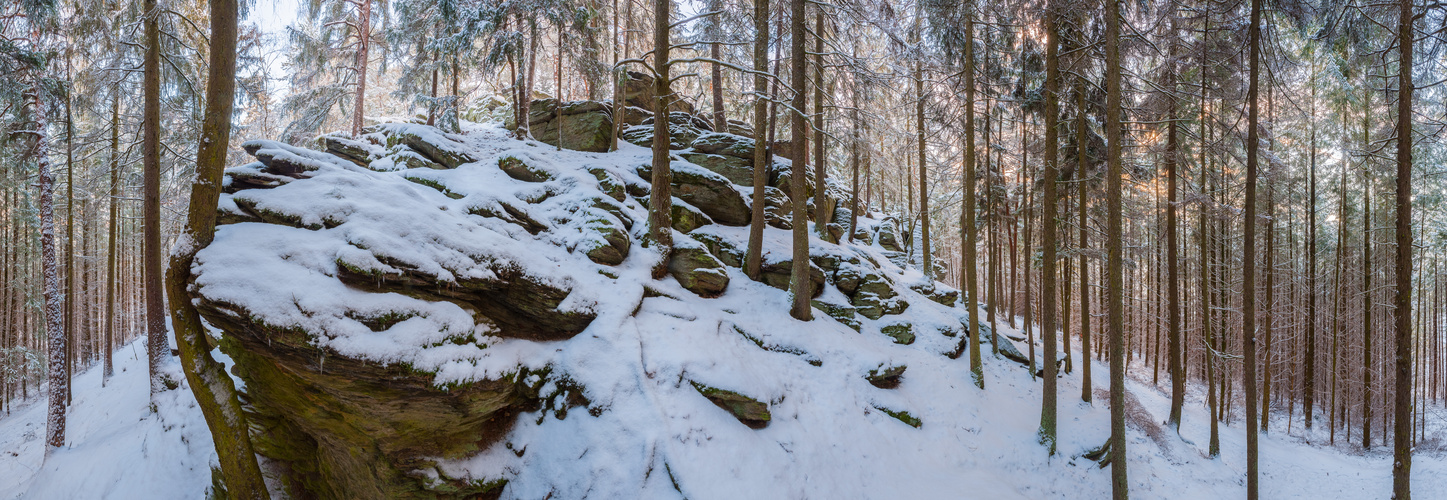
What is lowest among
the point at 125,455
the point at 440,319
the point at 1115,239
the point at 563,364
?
the point at 125,455

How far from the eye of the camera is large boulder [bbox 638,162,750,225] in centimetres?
1114

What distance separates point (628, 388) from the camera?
6.23 metres

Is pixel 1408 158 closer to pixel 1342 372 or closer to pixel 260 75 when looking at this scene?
pixel 1342 372

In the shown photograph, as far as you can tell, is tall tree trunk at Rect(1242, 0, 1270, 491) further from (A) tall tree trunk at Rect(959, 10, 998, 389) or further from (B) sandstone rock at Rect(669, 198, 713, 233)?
(B) sandstone rock at Rect(669, 198, 713, 233)

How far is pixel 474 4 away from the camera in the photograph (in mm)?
12336

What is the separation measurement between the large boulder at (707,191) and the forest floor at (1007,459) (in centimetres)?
669

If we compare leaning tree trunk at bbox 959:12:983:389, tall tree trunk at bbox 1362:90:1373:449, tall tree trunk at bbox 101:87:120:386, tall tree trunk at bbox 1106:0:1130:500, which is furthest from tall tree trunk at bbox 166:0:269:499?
tall tree trunk at bbox 1362:90:1373:449

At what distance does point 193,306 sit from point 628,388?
4229mm

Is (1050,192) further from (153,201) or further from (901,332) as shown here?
(153,201)

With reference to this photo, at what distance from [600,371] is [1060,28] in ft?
31.2

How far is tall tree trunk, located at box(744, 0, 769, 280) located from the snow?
1.35 feet

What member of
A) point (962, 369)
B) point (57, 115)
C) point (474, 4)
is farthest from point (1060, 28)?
point (57, 115)

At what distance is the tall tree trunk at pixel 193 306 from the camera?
14.4 ft

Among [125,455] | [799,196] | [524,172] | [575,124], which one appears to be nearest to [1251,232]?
[799,196]
